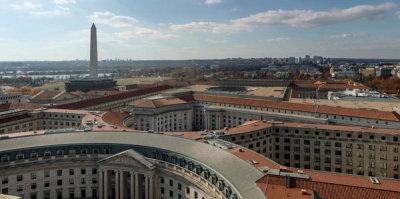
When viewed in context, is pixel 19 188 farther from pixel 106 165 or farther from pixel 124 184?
pixel 124 184

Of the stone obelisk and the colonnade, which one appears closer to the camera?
the colonnade

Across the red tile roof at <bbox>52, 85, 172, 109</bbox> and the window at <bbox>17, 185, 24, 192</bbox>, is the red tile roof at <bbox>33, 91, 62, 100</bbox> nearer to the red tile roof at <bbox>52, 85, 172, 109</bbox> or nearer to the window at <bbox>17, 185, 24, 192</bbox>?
the red tile roof at <bbox>52, 85, 172, 109</bbox>

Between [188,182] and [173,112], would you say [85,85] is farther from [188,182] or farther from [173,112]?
[188,182]

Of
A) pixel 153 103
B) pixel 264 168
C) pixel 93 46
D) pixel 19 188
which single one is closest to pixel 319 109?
pixel 153 103

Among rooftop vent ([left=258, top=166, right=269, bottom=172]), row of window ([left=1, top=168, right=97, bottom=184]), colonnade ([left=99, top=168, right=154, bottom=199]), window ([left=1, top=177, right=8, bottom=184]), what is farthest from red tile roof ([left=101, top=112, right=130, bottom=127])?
rooftop vent ([left=258, top=166, right=269, bottom=172])

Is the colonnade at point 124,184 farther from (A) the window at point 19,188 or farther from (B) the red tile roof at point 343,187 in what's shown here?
(B) the red tile roof at point 343,187
